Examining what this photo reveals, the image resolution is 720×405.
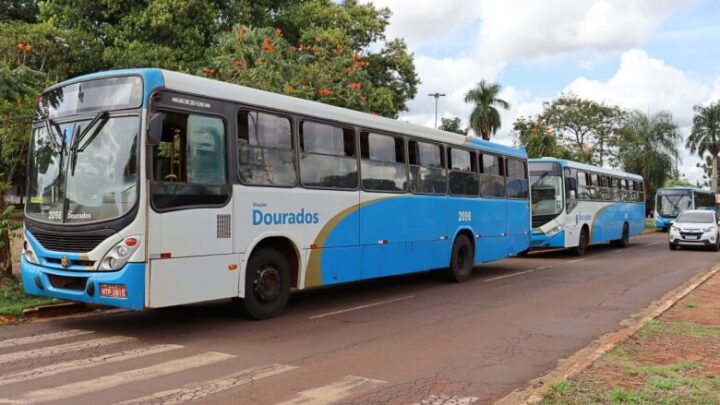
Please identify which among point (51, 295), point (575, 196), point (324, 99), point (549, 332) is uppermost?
point (324, 99)

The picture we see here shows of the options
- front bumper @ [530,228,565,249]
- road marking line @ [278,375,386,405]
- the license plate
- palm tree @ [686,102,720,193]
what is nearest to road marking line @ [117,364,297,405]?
road marking line @ [278,375,386,405]

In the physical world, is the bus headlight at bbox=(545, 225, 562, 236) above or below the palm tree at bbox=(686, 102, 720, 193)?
below

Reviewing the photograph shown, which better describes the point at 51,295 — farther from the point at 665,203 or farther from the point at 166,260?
the point at 665,203

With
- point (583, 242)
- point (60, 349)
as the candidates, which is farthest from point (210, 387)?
point (583, 242)

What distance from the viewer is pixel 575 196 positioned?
68.9 ft

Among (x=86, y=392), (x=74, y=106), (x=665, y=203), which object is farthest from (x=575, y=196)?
(x=665, y=203)

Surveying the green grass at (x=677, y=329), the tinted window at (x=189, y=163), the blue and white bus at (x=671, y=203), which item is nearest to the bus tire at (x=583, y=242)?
the green grass at (x=677, y=329)

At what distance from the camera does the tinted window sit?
25.1ft

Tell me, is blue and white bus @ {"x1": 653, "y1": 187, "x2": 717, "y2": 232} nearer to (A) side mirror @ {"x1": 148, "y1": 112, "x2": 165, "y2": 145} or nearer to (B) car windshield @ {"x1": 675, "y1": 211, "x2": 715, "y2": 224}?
(B) car windshield @ {"x1": 675, "y1": 211, "x2": 715, "y2": 224}

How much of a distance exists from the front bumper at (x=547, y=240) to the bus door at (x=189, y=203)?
13978 mm

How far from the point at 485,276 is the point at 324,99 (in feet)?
22.6

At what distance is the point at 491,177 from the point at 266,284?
308 inches

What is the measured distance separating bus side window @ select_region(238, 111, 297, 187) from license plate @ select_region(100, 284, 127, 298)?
7.06 feet

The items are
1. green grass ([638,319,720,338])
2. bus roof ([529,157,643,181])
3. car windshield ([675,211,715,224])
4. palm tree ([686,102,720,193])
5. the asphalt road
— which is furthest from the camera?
palm tree ([686,102,720,193])
